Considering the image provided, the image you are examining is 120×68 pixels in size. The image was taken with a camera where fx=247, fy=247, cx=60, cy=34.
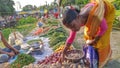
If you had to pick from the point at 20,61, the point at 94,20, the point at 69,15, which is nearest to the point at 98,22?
the point at 94,20

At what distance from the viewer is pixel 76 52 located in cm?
450

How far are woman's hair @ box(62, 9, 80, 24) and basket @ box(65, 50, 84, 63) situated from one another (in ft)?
4.68

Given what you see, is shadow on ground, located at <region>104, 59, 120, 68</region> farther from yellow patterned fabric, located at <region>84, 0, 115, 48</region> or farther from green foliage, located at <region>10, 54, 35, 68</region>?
yellow patterned fabric, located at <region>84, 0, 115, 48</region>

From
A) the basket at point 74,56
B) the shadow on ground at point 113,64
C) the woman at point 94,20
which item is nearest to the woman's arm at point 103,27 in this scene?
the woman at point 94,20

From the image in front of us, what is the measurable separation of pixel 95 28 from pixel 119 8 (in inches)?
960

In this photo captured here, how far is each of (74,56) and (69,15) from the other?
5.29ft

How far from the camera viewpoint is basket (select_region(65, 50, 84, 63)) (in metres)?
4.22

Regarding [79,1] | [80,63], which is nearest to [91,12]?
[80,63]

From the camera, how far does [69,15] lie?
9.37 feet

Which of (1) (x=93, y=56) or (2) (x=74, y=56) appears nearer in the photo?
(1) (x=93, y=56)

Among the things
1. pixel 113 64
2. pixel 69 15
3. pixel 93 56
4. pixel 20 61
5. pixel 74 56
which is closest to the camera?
pixel 69 15

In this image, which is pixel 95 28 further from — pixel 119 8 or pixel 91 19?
pixel 119 8

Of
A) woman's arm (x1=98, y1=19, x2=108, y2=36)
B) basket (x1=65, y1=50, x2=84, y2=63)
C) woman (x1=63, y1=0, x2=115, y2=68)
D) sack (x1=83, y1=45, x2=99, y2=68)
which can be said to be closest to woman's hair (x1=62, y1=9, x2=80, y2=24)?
A: woman (x1=63, y1=0, x2=115, y2=68)

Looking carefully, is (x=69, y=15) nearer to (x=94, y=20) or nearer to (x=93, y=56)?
(x=94, y=20)
